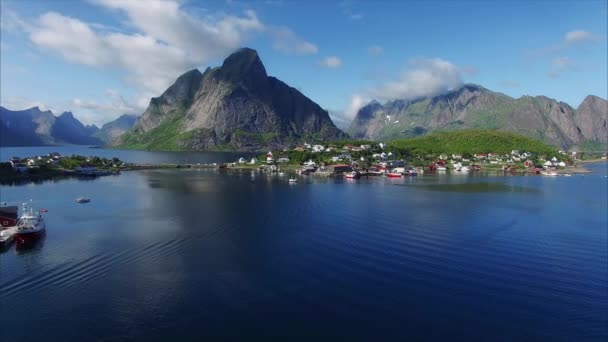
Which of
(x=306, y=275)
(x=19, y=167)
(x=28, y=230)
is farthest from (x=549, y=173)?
(x=19, y=167)

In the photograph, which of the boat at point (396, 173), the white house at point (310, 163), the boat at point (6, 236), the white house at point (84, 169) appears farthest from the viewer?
the white house at point (310, 163)

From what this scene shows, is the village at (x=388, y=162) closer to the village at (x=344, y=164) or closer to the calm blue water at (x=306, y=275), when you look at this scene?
the village at (x=344, y=164)

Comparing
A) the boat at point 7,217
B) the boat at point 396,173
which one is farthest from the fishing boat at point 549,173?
the boat at point 7,217

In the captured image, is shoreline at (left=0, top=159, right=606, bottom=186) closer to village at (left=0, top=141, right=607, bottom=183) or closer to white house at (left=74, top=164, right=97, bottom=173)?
village at (left=0, top=141, right=607, bottom=183)

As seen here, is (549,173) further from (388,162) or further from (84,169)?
(84,169)

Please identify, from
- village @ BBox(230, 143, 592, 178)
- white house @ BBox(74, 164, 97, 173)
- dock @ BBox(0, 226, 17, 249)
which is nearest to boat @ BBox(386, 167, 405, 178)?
village @ BBox(230, 143, 592, 178)
